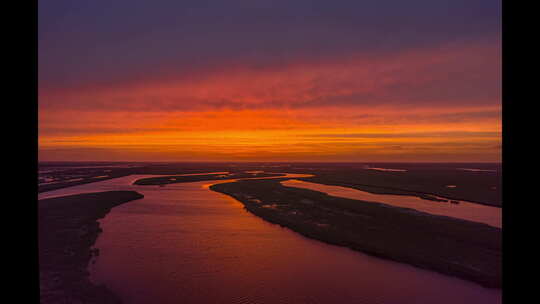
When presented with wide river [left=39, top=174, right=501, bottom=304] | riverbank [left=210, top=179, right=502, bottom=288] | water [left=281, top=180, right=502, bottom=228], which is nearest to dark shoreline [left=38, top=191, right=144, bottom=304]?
wide river [left=39, top=174, right=501, bottom=304]

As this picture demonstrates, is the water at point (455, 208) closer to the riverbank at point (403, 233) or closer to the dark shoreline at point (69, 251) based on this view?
the riverbank at point (403, 233)

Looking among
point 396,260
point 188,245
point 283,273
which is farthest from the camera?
point 188,245
